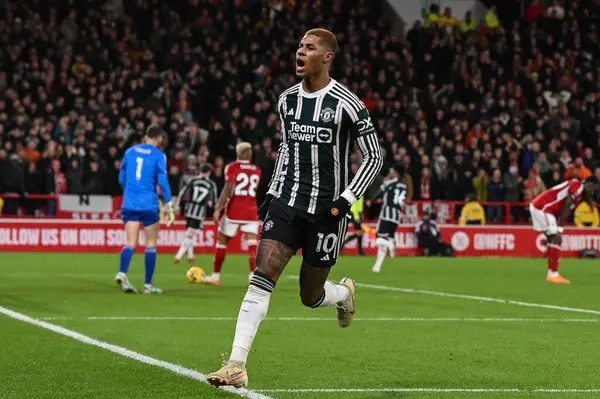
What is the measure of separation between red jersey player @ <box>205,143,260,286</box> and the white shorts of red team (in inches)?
229

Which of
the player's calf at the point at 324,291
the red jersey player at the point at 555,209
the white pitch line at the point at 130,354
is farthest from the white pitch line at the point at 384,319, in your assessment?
the red jersey player at the point at 555,209

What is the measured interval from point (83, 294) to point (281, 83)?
59.5ft

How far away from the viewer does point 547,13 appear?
140ft

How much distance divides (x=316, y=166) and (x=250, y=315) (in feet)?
3.86

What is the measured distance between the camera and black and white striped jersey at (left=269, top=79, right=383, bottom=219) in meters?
8.32

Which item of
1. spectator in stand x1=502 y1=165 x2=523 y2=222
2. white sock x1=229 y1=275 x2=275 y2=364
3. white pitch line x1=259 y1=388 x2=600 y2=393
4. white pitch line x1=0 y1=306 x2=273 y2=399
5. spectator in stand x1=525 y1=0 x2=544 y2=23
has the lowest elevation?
white pitch line x1=0 y1=306 x2=273 y2=399

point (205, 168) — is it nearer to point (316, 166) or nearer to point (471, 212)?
point (471, 212)

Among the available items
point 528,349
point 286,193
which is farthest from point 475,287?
point 286,193

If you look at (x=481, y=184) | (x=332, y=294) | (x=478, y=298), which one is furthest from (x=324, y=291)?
(x=481, y=184)

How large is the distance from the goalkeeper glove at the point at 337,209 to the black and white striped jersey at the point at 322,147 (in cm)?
8

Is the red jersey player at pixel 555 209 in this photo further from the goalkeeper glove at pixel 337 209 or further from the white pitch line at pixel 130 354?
the goalkeeper glove at pixel 337 209

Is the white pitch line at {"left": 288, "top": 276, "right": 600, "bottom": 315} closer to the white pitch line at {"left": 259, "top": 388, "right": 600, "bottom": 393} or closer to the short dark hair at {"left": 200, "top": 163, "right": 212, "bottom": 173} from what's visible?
the white pitch line at {"left": 259, "top": 388, "right": 600, "bottom": 393}

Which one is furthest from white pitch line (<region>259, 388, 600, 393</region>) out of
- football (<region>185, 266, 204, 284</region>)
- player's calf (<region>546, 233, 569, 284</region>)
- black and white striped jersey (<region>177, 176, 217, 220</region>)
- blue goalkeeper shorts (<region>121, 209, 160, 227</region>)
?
black and white striped jersey (<region>177, 176, 217, 220</region>)

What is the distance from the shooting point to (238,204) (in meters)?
19.9
